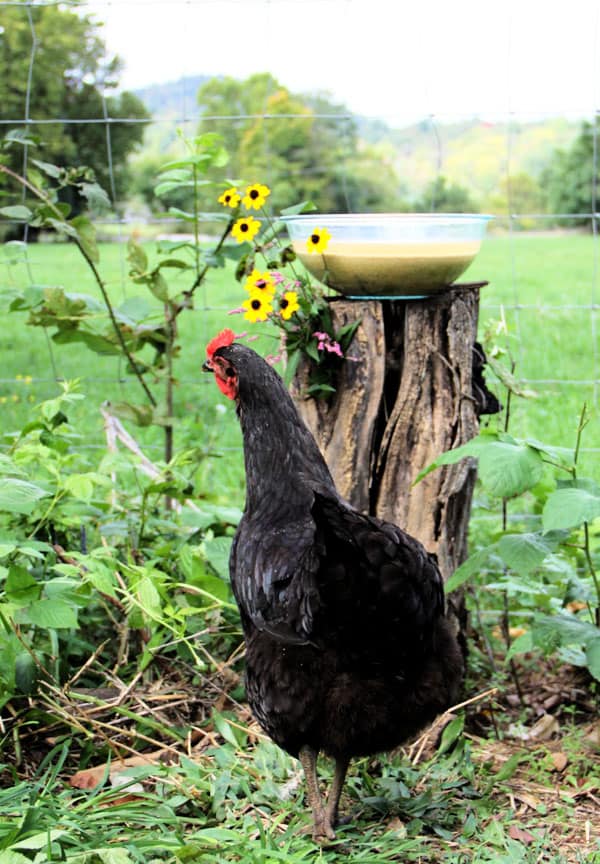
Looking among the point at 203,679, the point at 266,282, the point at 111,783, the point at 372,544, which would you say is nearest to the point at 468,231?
the point at 266,282

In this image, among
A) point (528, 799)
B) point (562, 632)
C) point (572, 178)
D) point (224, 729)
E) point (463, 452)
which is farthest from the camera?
point (572, 178)

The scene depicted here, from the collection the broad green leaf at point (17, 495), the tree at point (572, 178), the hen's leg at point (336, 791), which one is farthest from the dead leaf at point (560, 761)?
the tree at point (572, 178)

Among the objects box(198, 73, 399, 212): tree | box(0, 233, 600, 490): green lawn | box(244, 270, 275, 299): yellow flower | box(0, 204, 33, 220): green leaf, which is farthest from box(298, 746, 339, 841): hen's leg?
box(198, 73, 399, 212): tree

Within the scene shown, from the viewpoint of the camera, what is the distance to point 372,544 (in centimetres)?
224

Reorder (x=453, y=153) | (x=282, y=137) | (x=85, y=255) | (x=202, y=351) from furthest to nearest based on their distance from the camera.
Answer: (x=453, y=153) → (x=282, y=137) → (x=202, y=351) → (x=85, y=255)

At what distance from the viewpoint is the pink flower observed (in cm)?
307

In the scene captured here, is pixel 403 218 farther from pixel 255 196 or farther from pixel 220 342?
pixel 220 342

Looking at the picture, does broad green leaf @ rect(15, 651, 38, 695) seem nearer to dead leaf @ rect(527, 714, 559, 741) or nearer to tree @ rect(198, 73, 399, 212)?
dead leaf @ rect(527, 714, 559, 741)

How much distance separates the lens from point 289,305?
3.02 m

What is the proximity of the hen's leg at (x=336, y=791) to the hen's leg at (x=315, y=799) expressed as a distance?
16 mm

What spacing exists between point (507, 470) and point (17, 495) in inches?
51.6

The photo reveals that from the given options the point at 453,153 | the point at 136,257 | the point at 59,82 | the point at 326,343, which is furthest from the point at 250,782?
the point at 453,153

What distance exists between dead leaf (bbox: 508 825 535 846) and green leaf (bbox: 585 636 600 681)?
0.47 metres

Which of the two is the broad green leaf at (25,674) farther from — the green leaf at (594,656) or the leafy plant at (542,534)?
the green leaf at (594,656)
